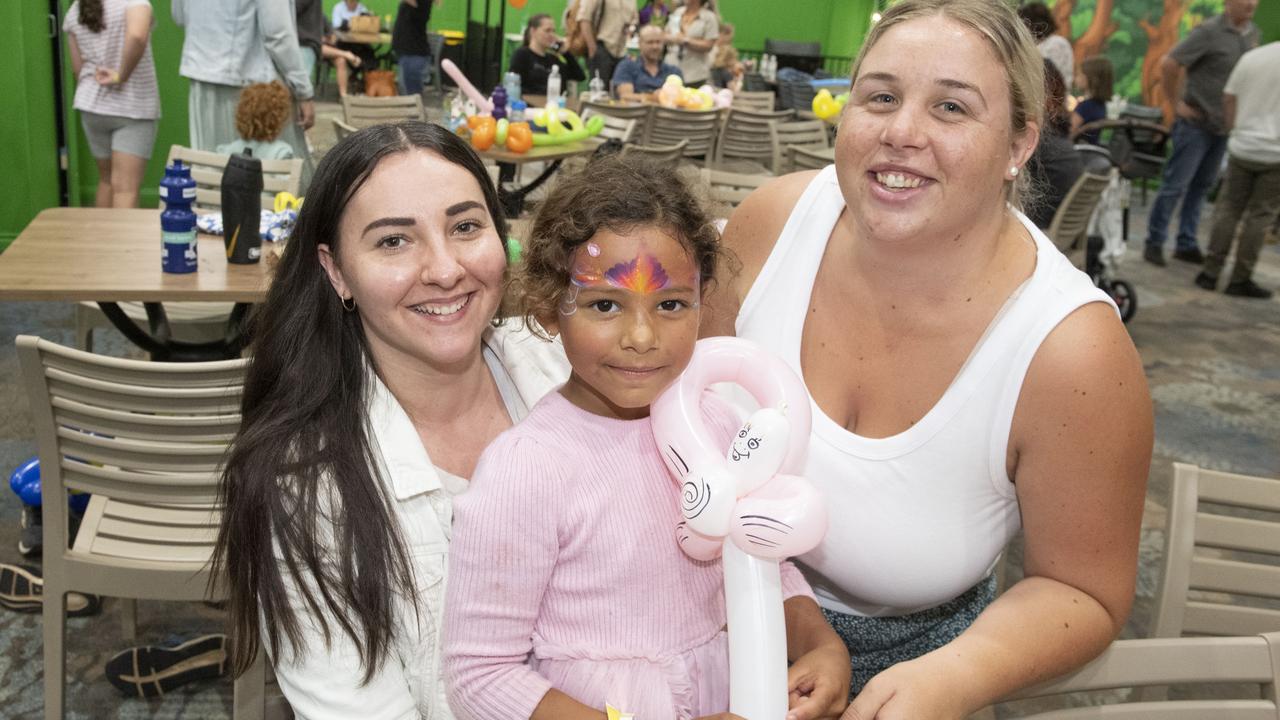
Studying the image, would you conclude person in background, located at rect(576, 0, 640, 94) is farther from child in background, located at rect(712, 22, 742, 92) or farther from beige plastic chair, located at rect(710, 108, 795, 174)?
beige plastic chair, located at rect(710, 108, 795, 174)

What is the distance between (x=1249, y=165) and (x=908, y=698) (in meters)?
6.85

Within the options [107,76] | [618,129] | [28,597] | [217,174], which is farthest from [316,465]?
[618,129]

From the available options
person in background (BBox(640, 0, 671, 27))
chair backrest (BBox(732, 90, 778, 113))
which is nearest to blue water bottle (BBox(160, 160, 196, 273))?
chair backrest (BBox(732, 90, 778, 113))

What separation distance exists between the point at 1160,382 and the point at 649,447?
16.5 ft

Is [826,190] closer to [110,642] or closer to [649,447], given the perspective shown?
[649,447]

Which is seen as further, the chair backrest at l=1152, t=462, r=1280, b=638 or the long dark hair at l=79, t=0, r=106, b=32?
the long dark hair at l=79, t=0, r=106, b=32

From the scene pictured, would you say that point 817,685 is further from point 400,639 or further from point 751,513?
point 400,639

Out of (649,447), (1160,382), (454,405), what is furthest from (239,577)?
(1160,382)

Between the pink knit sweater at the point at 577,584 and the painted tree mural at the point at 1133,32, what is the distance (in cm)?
1227

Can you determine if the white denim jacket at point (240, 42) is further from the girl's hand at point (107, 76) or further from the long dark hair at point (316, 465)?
the long dark hair at point (316, 465)

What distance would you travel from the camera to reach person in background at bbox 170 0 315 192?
491 centimetres

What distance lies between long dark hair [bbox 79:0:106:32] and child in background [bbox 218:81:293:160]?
1509mm

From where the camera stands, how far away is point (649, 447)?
1.34 m

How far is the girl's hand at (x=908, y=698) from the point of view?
1.21 meters
